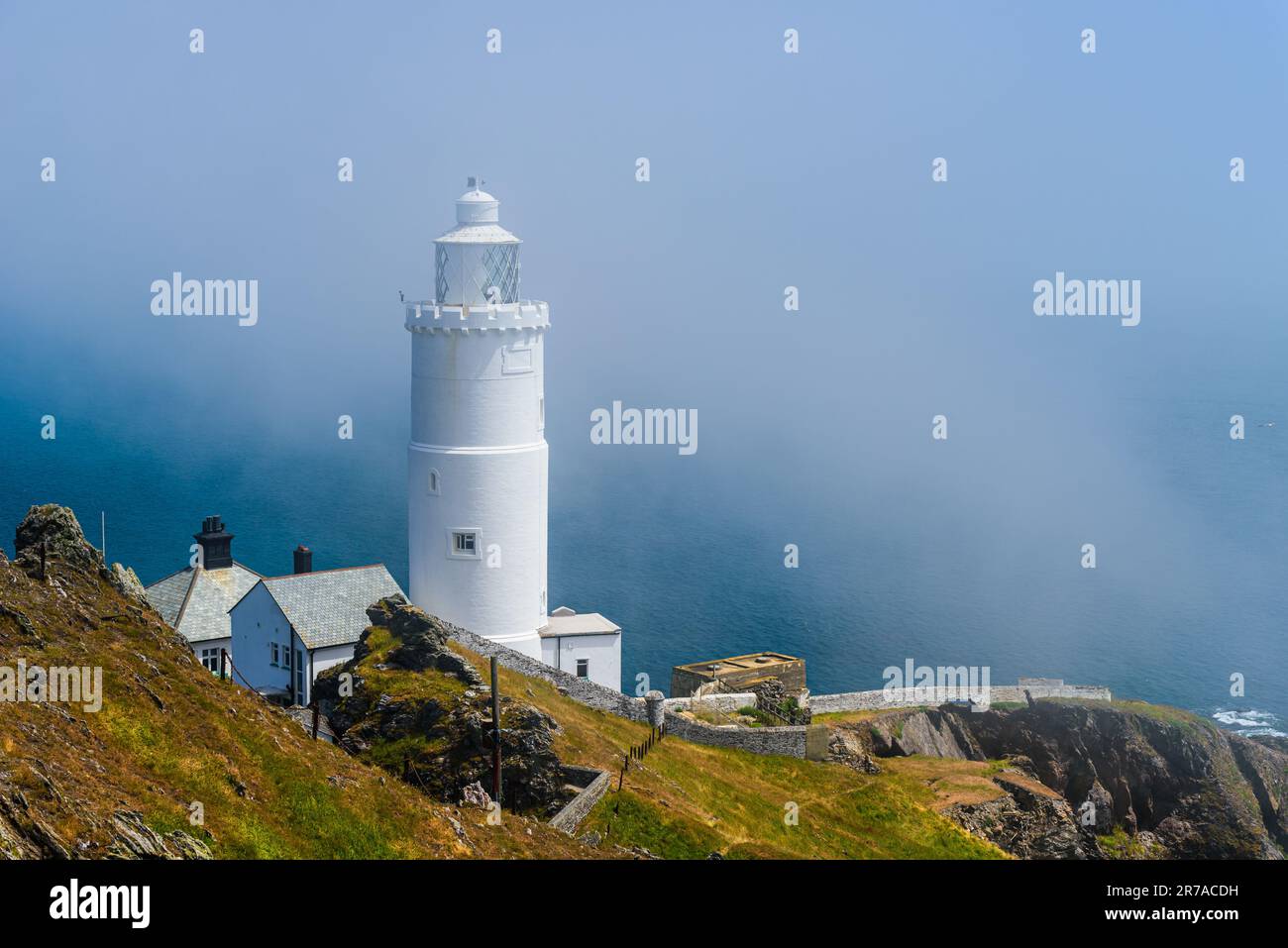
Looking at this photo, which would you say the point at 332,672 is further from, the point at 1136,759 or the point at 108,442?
the point at 108,442

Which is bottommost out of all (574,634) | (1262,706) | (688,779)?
(1262,706)

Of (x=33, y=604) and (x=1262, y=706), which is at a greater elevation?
(x=33, y=604)

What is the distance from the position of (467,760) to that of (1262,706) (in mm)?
69240

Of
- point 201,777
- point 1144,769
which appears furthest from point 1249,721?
point 201,777

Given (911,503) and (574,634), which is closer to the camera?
(574,634)

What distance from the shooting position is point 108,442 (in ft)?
456

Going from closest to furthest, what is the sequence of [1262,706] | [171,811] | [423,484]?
[171,811] → [423,484] → [1262,706]

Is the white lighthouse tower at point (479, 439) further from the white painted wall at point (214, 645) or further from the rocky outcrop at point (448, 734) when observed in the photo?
the rocky outcrop at point (448, 734)

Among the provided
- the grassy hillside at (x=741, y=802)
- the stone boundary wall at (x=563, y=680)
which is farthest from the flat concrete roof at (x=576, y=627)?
the grassy hillside at (x=741, y=802)

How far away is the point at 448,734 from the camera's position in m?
31.1
